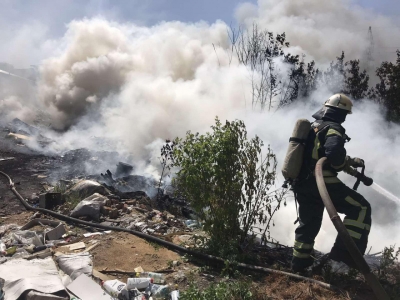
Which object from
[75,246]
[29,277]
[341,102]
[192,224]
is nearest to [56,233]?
[75,246]

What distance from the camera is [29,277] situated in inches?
128

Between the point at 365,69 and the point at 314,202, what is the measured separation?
13.0 meters

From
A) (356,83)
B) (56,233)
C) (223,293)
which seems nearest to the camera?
(223,293)

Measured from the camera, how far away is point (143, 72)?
18.6 metres

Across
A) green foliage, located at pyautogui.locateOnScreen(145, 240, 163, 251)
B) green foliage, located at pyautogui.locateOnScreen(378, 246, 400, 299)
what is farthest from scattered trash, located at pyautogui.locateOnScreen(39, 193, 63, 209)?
green foliage, located at pyautogui.locateOnScreen(378, 246, 400, 299)

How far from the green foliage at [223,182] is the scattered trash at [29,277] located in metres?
1.55

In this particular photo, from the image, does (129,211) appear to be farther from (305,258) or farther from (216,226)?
(305,258)

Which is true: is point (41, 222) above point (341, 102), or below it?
below

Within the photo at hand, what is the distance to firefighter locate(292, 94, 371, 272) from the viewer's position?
3.46 metres

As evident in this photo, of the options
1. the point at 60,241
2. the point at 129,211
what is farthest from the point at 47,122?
the point at 60,241

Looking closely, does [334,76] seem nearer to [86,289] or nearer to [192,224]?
[192,224]

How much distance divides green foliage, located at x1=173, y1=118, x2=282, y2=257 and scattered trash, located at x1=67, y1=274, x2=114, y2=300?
4.33ft

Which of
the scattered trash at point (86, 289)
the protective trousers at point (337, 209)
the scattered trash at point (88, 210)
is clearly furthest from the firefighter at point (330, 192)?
the scattered trash at point (88, 210)

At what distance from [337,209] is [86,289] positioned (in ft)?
7.49
